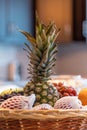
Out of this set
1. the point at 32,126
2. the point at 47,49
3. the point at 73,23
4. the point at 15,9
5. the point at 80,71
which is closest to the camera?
the point at 32,126

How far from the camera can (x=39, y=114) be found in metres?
0.82

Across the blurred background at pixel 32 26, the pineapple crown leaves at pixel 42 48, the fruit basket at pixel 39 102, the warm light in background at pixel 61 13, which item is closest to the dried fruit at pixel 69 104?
the fruit basket at pixel 39 102

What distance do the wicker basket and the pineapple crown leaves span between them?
291 millimetres

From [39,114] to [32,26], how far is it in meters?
3.11

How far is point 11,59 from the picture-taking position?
3.94m

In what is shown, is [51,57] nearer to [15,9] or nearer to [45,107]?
[45,107]

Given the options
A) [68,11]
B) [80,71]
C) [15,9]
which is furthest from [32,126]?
[80,71]

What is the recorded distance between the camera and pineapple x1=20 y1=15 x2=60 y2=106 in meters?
1.07

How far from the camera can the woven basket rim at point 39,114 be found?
0.82m

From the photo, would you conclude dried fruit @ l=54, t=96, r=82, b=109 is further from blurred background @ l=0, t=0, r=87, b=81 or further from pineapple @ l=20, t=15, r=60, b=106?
blurred background @ l=0, t=0, r=87, b=81

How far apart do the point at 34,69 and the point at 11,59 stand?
2.83 meters

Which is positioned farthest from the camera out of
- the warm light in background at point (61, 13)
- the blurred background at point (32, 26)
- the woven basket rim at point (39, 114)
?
the warm light in background at point (61, 13)

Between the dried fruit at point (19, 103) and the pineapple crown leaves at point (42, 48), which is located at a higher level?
the pineapple crown leaves at point (42, 48)

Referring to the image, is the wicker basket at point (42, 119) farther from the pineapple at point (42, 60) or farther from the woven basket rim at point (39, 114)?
the pineapple at point (42, 60)
